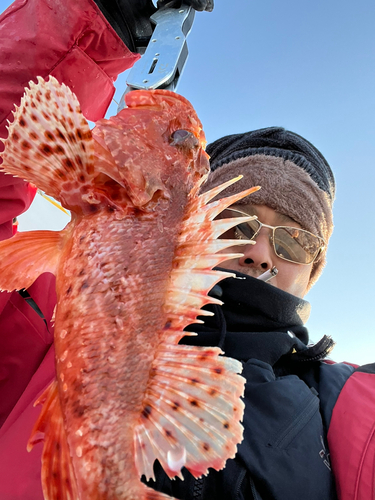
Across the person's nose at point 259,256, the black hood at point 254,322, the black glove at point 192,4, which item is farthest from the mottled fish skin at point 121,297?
the black glove at point 192,4

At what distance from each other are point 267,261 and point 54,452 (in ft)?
6.52

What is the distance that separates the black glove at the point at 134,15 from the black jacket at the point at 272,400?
2.20 m

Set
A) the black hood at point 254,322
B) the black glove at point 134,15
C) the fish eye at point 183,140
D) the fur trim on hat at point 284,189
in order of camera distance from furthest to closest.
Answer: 1. the fur trim on hat at point 284,189
2. the black glove at point 134,15
3. the black hood at point 254,322
4. the fish eye at point 183,140

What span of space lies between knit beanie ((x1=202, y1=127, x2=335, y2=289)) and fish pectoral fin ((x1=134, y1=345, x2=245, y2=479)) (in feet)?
6.70

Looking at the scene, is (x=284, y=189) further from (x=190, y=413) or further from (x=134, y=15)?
(x=190, y=413)

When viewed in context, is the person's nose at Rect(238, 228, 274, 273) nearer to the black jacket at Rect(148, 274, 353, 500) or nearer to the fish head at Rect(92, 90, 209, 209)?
the black jacket at Rect(148, 274, 353, 500)

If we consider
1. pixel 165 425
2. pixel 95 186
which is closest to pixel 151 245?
pixel 95 186

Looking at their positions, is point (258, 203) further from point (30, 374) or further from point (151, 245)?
point (30, 374)

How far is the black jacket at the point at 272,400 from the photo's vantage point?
4.62ft

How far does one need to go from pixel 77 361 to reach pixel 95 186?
64cm

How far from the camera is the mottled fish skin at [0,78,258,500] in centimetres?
89

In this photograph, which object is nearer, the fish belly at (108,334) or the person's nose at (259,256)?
the fish belly at (108,334)

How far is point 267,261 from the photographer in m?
2.48

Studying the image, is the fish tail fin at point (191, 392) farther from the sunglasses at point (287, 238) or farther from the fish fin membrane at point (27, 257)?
the sunglasses at point (287, 238)
